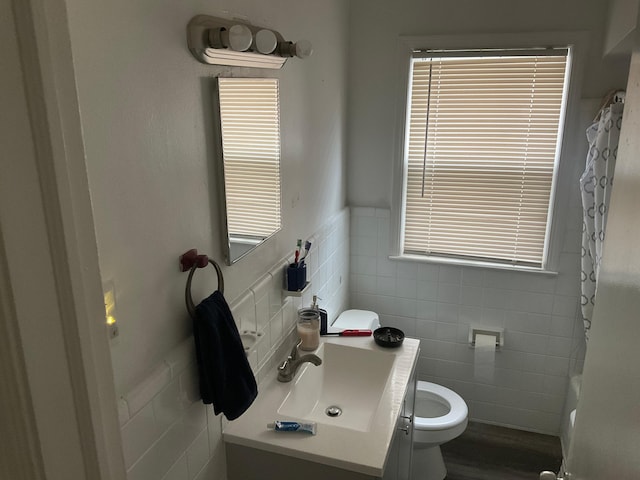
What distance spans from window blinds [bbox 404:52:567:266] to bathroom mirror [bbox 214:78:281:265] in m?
1.26

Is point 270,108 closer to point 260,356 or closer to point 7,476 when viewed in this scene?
point 260,356

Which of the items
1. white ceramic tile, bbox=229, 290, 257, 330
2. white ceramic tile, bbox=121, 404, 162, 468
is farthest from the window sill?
white ceramic tile, bbox=121, 404, 162, 468

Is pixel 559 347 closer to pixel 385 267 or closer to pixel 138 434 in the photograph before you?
pixel 385 267

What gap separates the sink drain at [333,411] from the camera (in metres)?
2.01

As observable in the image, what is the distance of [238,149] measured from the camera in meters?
1.57

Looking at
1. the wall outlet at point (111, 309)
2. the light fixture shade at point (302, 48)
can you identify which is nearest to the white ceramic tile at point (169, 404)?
the wall outlet at point (111, 309)

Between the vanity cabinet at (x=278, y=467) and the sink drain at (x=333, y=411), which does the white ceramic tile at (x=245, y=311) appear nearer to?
the vanity cabinet at (x=278, y=467)

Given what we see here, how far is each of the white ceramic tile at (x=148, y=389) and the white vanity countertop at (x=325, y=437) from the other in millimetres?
461

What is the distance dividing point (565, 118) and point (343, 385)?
174 centimetres

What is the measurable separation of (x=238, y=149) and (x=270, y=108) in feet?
0.93

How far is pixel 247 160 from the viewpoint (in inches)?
64.7

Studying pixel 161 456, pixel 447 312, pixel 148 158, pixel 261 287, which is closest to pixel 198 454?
pixel 161 456

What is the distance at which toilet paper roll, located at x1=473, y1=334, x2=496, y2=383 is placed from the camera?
293 cm

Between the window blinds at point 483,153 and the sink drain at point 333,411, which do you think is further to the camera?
the window blinds at point 483,153
